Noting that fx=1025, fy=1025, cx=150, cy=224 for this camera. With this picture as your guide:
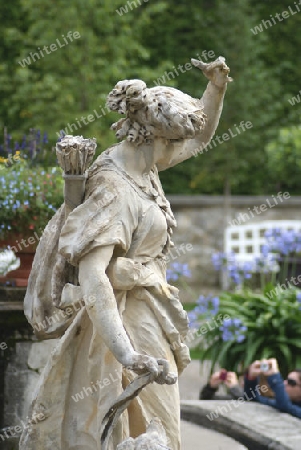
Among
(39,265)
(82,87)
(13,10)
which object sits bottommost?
(39,265)

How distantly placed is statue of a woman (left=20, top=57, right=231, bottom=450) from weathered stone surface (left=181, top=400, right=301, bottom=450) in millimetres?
1566

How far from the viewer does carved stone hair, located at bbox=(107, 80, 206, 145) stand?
404cm

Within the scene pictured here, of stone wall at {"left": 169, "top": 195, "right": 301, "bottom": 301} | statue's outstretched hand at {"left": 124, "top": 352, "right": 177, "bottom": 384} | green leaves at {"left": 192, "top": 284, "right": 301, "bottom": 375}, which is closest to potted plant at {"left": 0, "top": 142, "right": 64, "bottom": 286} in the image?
statue's outstretched hand at {"left": 124, "top": 352, "right": 177, "bottom": 384}

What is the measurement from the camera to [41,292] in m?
4.29

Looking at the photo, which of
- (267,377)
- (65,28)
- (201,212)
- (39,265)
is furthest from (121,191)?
(201,212)

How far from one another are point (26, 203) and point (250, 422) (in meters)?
1.84

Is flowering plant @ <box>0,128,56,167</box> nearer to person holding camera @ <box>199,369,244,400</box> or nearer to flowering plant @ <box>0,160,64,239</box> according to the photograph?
flowering plant @ <box>0,160,64,239</box>

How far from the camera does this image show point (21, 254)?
6.06 metres

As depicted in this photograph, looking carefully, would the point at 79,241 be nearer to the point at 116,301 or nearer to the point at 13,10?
the point at 116,301

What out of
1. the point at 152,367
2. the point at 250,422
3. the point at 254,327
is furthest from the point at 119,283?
the point at 254,327

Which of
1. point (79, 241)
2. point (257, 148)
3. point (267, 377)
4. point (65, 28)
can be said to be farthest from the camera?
point (257, 148)

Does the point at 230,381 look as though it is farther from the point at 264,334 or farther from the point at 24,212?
the point at 24,212

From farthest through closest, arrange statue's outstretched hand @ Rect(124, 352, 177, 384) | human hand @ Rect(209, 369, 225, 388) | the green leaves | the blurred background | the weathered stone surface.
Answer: the blurred background < the green leaves < human hand @ Rect(209, 369, 225, 388) < the weathered stone surface < statue's outstretched hand @ Rect(124, 352, 177, 384)

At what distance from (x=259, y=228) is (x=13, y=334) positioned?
8268 millimetres
